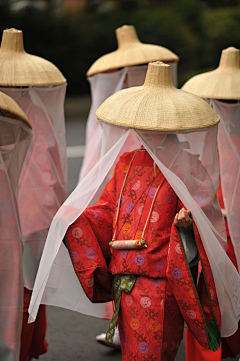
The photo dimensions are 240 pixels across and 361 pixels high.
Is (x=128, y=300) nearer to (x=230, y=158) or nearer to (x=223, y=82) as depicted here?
Result: (x=230, y=158)

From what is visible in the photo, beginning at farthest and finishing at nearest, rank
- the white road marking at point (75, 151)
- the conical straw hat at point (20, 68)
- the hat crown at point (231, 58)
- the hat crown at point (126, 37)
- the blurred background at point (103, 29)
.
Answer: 1. the blurred background at point (103, 29)
2. the white road marking at point (75, 151)
3. the hat crown at point (126, 37)
4. the hat crown at point (231, 58)
5. the conical straw hat at point (20, 68)

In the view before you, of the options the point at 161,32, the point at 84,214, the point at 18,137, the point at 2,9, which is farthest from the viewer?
the point at 161,32

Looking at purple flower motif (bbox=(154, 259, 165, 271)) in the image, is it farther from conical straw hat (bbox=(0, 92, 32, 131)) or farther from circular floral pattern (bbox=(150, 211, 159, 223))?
conical straw hat (bbox=(0, 92, 32, 131))

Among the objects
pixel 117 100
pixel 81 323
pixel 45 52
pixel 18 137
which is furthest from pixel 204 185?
pixel 45 52

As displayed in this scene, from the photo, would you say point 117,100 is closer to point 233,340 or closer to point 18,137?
point 18,137

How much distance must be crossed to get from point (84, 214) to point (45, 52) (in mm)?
11203

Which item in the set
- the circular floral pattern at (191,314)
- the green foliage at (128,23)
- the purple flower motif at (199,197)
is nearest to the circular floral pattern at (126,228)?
the purple flower motif at (199,197)

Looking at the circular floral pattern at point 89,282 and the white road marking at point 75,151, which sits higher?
the circular floral pattern at point 89,282

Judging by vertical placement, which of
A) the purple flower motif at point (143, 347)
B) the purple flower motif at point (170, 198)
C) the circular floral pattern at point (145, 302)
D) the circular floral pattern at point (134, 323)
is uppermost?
the purple flower motif at point (170, 198)

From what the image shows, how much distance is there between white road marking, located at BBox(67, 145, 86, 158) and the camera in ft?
28.1

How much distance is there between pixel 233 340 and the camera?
314cm

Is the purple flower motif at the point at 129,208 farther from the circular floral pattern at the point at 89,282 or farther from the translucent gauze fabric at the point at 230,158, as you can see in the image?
the translucent gauze fabric at the point at 230,158

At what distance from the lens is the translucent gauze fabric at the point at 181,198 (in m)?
2.43

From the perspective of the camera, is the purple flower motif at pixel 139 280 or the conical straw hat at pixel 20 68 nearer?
the purple flower motif at pixel 139 280
